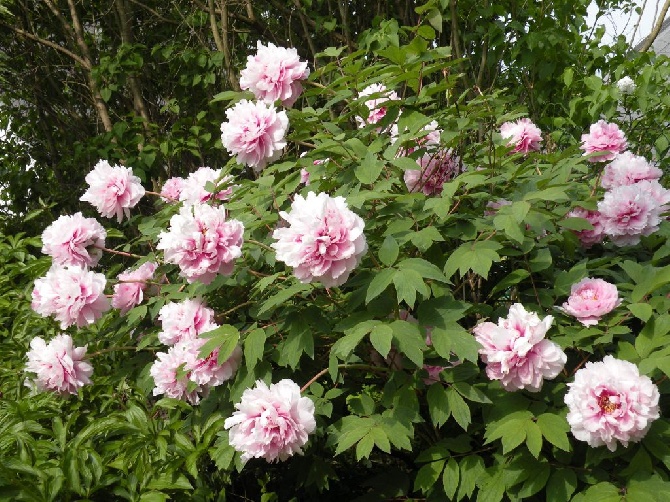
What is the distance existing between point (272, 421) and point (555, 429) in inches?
26.1

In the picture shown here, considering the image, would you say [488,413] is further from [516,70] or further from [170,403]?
[516,70]

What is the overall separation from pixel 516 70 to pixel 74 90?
124 inches

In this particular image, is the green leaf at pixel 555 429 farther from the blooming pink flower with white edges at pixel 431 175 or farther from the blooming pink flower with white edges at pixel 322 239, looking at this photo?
the blooming pink flower with white edges at pixel 431 175

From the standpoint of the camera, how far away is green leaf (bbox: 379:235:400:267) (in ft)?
6.13

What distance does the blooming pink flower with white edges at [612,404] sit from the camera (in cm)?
167

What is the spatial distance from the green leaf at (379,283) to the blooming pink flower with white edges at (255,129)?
59 centimetres

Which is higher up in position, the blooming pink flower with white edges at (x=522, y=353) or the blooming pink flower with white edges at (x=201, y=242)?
the blooming pink flower with white edges at (x=201, y=242)

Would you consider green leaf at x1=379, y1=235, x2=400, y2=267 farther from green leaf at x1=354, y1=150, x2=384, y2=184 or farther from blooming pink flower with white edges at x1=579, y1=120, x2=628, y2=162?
blooming pink flower with white edges at x1=579, y1=120, x2=628, y2=162

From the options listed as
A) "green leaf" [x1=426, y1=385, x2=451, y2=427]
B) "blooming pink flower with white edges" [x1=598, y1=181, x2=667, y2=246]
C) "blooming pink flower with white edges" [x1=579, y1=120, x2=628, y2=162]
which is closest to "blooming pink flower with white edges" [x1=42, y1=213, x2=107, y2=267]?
"green leaf" [x1=426, y1=385, x2=451, y2=427]

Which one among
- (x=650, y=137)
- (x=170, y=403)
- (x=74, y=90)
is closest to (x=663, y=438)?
(x=170, y=403)

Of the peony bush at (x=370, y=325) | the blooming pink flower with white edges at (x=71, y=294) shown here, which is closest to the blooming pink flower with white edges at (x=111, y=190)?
the peony bush at (x=370, y=325)

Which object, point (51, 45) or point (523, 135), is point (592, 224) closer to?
point (523, 135)

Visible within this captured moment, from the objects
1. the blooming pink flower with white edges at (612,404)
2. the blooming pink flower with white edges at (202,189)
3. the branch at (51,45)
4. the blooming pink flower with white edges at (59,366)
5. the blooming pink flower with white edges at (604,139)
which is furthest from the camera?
the branch at (51,45)

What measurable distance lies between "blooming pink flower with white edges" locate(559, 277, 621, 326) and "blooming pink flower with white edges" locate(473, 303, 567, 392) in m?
0.19
